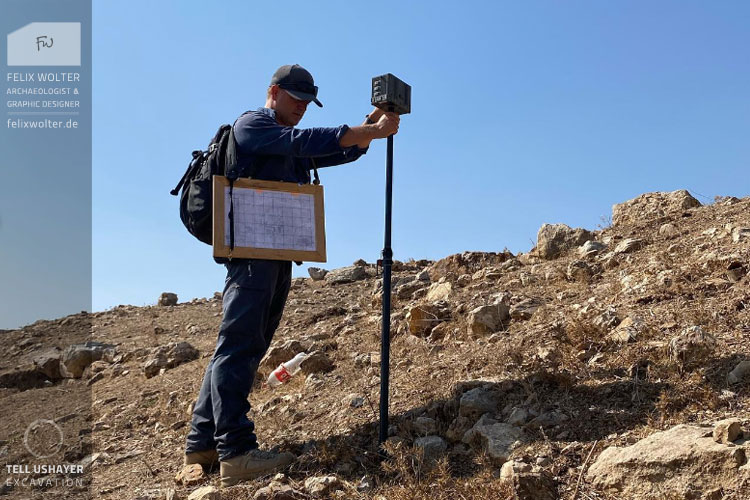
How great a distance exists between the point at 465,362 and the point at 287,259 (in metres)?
1.37

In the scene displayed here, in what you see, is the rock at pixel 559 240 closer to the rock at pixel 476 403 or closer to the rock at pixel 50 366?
the rock at pixel 476 403

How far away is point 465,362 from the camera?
4.20m

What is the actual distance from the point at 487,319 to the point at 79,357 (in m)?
5.13

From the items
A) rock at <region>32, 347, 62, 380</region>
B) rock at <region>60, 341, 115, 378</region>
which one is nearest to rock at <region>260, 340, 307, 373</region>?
rock at <region>60, 341, 115, 378</region>

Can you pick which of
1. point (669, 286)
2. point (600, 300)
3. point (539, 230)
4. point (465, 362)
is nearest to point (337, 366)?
point (465, 362)

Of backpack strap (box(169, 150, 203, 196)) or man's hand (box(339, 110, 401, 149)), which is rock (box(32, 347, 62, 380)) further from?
man's hand (box(339, 110, 401, 149))

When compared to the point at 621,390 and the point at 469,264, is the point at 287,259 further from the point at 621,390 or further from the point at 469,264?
the point at 469,264

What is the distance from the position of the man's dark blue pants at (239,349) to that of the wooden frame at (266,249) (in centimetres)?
6

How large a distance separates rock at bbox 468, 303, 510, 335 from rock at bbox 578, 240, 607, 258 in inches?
62.6

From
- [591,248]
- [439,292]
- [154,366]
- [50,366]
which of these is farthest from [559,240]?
[50,366]

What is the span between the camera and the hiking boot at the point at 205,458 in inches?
144

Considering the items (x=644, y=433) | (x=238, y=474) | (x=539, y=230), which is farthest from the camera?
(x=539, y=230)

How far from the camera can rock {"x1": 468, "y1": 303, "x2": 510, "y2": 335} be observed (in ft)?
15.3

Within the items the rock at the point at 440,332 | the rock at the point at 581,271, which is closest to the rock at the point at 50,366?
the rock at the point at 440,332
